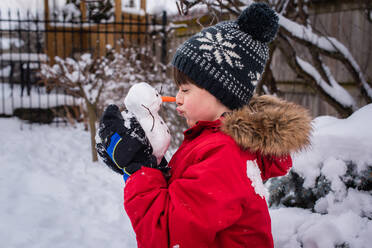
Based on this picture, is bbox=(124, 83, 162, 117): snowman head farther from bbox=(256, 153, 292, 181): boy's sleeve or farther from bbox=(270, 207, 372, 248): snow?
bbox=(270, 207, 372, 248): snow

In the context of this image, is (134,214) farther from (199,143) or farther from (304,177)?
(304,177)

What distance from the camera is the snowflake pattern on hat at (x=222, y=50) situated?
1405 mm

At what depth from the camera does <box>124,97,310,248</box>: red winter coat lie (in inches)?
45.4

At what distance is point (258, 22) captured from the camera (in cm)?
145

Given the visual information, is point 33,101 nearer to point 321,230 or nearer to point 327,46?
point 327,46

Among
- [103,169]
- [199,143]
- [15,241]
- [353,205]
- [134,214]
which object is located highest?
[199,143]

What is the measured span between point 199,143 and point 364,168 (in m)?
1.19

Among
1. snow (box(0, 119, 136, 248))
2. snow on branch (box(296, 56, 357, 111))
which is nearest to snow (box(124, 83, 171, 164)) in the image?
snow (box(0, 119, 136, 248))

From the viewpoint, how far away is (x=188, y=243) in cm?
116

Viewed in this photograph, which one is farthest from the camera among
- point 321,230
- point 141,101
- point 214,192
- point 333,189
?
point 333,189

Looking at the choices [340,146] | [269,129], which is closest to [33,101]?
[340,146]

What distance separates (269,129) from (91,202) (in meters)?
3.00

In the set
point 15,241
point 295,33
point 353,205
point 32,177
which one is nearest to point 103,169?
point 32,177

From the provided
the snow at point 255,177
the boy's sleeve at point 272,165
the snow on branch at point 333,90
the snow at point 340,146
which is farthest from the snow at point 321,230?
the snow on branch at point 333,90
